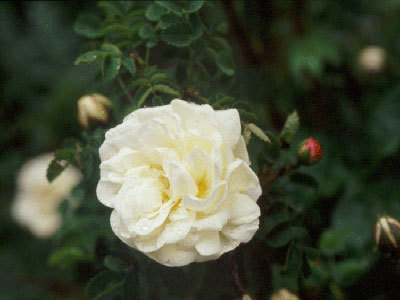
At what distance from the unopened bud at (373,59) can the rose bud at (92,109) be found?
0.73 meters

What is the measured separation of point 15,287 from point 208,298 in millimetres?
1042

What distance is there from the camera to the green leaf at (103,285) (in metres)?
0.86

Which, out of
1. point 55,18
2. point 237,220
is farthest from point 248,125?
point 55,18

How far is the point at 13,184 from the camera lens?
1.94 meters

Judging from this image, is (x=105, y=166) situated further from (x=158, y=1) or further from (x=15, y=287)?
(x=15, y=287)

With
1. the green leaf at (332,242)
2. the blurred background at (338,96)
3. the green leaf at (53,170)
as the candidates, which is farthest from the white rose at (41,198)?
the green leaf at (332,242)

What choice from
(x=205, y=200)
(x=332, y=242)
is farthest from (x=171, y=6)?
(x=332, y=242)

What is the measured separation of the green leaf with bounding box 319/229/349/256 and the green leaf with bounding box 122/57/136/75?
572mm

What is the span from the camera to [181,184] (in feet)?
2.17

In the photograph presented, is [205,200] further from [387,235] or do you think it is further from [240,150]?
[387,235]

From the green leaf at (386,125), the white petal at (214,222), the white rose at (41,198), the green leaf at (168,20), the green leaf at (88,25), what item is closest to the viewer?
the white petal at (214,222)

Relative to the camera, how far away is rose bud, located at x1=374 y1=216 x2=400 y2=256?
83 centimetres

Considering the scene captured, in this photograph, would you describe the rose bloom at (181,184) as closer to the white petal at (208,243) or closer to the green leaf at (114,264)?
the white petal at (208,243)

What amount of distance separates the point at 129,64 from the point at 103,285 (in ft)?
1.24
